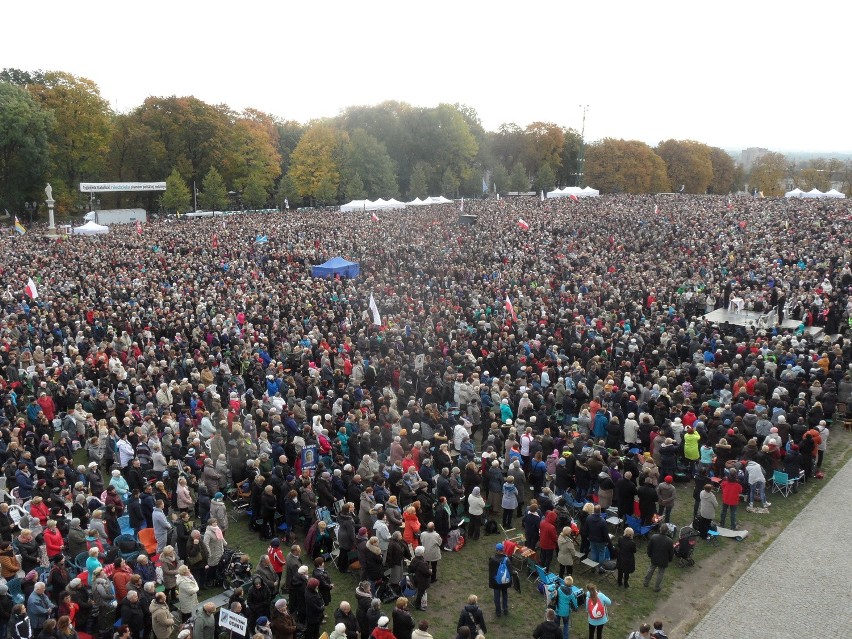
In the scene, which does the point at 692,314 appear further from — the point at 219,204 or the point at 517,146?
the point at 517,146

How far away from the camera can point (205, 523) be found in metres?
9.07

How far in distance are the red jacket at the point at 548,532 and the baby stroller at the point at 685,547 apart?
1.77m

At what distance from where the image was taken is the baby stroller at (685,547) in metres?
8.93

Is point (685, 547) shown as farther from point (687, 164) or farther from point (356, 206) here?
point (687, 164)

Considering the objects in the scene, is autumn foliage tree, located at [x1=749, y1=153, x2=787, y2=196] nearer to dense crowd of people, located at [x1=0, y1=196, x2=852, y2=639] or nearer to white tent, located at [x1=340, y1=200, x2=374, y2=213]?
white tent, located at [x1=340, y1=200, x2=374, y2=213]

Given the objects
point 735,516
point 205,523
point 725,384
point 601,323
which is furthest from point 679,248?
point 205,523

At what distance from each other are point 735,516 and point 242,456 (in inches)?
306

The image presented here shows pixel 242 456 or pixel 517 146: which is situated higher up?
pixel 517 146

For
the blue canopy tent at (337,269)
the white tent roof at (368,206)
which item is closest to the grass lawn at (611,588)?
the blue canopy tent at (337,269)

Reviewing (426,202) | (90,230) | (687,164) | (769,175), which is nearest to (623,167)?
(687,164)

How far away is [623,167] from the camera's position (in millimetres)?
77750

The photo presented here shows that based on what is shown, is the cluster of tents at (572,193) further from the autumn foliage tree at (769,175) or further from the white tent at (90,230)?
the autumn foliage tree at (769,175)

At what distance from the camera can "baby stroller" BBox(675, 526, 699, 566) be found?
29.3 ft

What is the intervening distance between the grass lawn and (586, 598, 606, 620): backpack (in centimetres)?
69
